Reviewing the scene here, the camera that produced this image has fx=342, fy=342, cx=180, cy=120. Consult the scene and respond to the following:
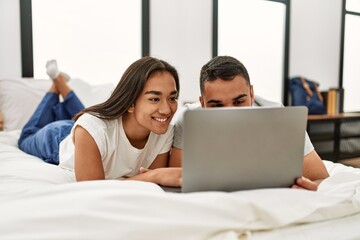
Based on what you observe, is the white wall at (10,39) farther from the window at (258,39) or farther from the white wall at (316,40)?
the white wall at (316,40)

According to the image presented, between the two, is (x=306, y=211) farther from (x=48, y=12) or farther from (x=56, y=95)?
(x=48, y=12)

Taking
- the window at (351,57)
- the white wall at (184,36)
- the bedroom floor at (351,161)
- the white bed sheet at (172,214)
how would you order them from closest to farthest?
the white bed sheet at (172,214) → the white wall at (184,36) → the bedroom floor at (351,161) → the window at (351,57)

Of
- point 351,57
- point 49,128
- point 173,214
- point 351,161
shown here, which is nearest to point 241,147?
point 173,214

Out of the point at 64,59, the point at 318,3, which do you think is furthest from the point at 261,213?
the point at 318,3

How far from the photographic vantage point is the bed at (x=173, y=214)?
0.59m

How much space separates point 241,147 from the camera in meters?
0.74

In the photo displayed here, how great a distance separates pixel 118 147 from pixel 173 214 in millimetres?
708

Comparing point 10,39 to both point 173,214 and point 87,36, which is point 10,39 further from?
point 173,214

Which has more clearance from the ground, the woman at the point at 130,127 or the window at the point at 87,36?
the window at the point at 87,36

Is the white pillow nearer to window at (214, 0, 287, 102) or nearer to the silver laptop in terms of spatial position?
window at (214, 0, 287, 102)

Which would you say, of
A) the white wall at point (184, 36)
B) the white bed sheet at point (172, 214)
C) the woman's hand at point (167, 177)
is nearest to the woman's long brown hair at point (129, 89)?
the woman's hand at point (167, 177)

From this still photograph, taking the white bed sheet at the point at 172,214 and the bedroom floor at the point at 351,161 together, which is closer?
the white bed sheet at the point at 172,214

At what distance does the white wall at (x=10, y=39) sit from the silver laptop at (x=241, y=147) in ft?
7.95

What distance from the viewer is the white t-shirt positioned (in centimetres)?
119
